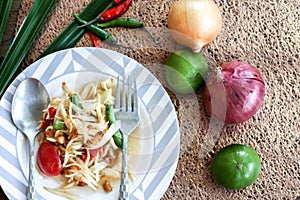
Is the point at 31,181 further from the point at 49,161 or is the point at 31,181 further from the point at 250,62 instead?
the point at 250,62

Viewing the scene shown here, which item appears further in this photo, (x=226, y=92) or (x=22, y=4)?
(x=22, y=4)

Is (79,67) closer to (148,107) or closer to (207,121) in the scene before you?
(148,107)

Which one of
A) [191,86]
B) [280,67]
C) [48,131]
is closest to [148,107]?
[191,86]

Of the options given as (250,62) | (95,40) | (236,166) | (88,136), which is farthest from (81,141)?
(250,62)

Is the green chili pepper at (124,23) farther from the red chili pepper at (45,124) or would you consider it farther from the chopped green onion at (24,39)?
the red chili pepper at (45,124)

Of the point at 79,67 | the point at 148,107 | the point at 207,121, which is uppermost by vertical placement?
the point at 79,67
